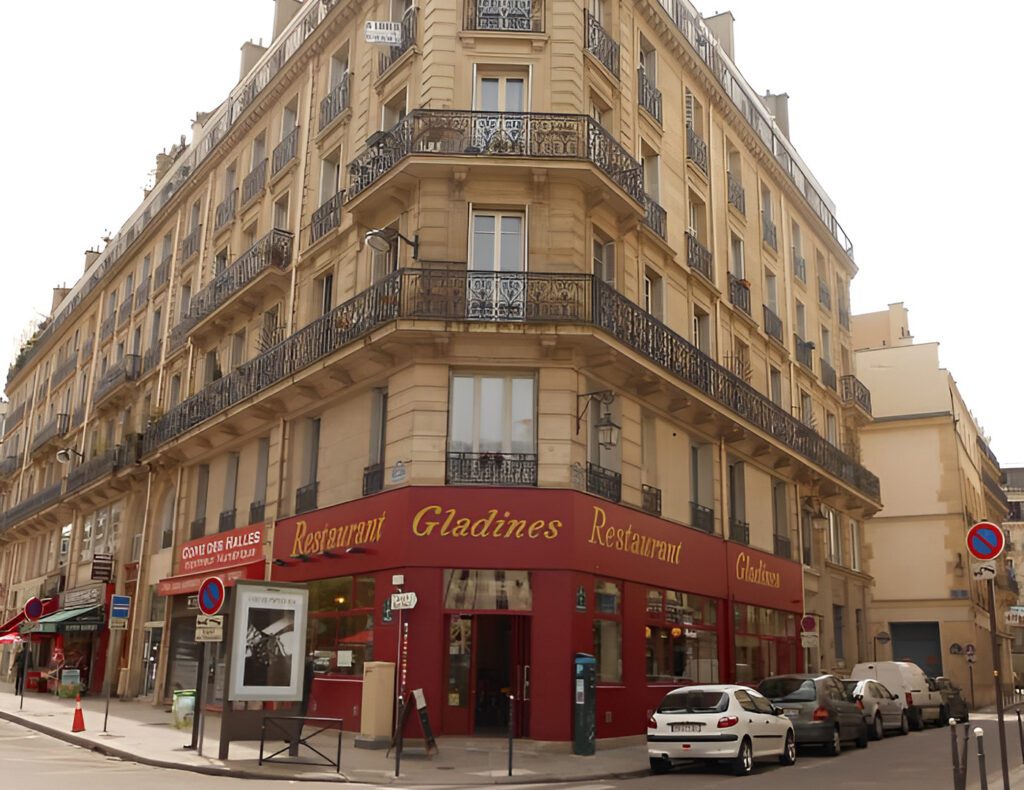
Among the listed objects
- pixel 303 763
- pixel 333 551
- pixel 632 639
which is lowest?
pixel 303 763

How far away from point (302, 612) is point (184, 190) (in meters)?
20.9

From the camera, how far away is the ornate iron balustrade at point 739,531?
25062 mm

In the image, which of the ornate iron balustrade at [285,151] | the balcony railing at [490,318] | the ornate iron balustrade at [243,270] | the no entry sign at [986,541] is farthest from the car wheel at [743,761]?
the ornate iron balustrade at [285,151]

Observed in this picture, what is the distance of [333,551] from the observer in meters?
19.9

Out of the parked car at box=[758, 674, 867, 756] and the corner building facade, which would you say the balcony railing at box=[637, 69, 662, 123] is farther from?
the parked car at box=[758, 674, 867, 756]

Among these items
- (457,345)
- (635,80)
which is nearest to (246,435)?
(457,345)

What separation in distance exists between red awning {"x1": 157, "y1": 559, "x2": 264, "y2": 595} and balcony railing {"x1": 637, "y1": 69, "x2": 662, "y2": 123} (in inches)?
542

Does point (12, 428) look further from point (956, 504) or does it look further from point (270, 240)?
point (956, 504)

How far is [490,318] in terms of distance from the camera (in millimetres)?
18641

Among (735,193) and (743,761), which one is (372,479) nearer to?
(743,761)

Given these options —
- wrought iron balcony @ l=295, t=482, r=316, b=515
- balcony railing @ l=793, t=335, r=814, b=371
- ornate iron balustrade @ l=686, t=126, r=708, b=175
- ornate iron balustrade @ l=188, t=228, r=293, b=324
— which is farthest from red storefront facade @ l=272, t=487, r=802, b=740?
balcony railing @ l=793, t=335, r=814, b=371

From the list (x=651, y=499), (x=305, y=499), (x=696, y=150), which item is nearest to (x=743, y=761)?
(x=651, y=499)

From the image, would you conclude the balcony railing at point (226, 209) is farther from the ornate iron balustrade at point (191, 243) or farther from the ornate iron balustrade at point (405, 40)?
the ornate iron balustrade at point (405, 40)

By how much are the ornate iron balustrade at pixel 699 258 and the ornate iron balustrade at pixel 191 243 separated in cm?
1532
